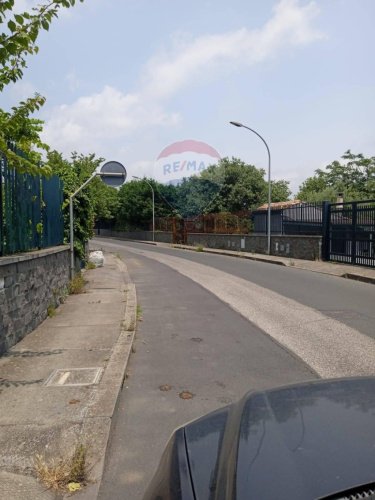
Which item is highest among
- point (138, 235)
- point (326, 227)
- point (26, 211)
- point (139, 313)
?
point (26, 211)

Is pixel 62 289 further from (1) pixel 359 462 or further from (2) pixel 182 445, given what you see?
(1) pixel 359 462

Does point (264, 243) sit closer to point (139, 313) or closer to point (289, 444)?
point (139, 313)

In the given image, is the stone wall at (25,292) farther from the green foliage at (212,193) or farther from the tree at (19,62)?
the green foliage at (212,193)

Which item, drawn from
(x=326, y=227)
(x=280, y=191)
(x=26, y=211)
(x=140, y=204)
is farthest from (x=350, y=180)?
(x=26, y=211)

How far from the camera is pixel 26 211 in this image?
24.6 ft

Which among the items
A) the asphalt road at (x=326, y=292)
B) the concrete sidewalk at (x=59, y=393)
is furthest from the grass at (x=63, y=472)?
the asphalt road at (x=326, y=292)

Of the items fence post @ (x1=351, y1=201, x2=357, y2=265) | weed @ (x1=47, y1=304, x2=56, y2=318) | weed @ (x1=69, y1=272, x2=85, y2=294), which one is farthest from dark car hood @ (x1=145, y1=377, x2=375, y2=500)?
fence post @ (x1=351, y1=201, x2=357, y2=265)

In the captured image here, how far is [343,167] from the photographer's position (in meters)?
59.6

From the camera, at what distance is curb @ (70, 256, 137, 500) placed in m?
2.99

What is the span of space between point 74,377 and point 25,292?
2265mm

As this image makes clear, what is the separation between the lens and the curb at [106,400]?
2992mm

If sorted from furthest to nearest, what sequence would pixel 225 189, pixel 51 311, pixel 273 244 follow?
pixel 225 189
pixel 273 244
pixel 51 311

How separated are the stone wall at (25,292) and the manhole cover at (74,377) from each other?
1056 millimetres

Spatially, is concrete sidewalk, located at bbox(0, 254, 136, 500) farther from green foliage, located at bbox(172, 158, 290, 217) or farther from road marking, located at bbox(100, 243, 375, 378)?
green foliage, located at bbox(172, 158, 290, 217)
